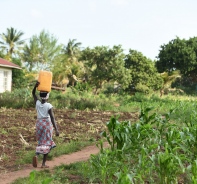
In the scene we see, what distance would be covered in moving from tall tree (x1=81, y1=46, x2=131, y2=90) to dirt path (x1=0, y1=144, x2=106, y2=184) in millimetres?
20685

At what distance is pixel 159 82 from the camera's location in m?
34.0

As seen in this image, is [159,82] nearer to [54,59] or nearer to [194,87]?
[194,87]

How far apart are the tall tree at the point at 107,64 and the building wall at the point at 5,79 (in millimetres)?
6892

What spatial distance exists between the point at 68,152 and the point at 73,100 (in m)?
10.6

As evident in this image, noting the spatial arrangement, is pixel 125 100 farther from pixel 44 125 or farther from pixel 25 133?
pixel 44 125

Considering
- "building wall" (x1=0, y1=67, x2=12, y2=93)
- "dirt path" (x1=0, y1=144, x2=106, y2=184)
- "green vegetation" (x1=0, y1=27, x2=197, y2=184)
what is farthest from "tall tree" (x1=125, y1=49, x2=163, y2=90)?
"dirt path" (x1=0, y1=144, x2=106, y2=184)

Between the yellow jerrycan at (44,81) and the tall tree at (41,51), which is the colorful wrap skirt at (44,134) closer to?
the yellow jerrycan at (44,81)

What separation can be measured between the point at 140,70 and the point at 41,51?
16.6 meters

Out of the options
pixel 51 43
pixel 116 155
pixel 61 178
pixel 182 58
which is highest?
pixel 51 43

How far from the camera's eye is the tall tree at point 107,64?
29.0m

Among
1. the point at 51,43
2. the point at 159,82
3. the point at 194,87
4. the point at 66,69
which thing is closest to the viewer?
the point at 159,82

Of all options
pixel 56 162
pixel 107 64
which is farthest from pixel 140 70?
pixel 56 162

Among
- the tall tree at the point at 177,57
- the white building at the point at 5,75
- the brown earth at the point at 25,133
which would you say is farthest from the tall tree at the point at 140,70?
the brown earth at the point at 25,133

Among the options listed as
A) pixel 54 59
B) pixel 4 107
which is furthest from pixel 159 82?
pixel 4 107
